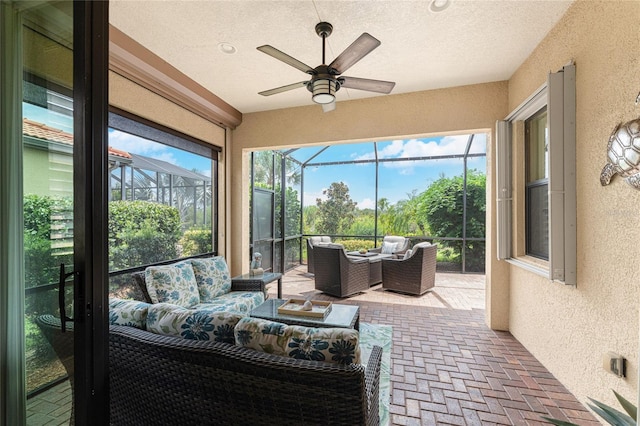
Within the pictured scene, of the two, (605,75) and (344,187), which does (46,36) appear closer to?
(605,75)

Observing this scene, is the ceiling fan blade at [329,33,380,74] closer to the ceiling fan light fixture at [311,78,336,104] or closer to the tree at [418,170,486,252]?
the ceiling fan light fixture at [311,78,336,104]

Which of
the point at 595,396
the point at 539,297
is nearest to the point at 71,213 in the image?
the point at 595,396

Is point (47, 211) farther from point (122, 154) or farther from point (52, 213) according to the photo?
point (122, 154)

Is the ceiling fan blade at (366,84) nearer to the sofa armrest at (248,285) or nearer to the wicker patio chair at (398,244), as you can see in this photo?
the sofa armrest at (248,285)

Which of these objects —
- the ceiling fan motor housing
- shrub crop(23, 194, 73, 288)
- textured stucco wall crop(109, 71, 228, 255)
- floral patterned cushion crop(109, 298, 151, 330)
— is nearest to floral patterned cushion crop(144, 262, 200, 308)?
floral patterned cushion crop(109, 298, 151, 330)

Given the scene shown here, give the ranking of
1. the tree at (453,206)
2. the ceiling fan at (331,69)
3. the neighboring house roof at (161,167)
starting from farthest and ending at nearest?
1. the tree at (453,206)
2. the neighboring house roof at (161,167)
3. the ceiling fan at (331,69)

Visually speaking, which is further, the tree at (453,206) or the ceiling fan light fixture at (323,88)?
the tree at (453,206)

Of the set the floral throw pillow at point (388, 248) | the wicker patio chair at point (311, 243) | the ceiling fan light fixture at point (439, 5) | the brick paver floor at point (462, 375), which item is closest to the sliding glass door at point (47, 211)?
the brick paver floor at point (462, 375)

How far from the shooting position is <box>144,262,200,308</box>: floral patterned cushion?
2.66 m

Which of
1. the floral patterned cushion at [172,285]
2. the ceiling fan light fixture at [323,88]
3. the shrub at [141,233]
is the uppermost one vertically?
the ceiling fan light fixture at [323,88]

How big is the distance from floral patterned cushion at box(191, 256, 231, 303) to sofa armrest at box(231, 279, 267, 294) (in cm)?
9

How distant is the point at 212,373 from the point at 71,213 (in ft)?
2.97

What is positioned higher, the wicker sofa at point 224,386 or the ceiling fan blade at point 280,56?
the ceiling fan blade at point 280,56

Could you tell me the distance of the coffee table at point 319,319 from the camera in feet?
8.07
